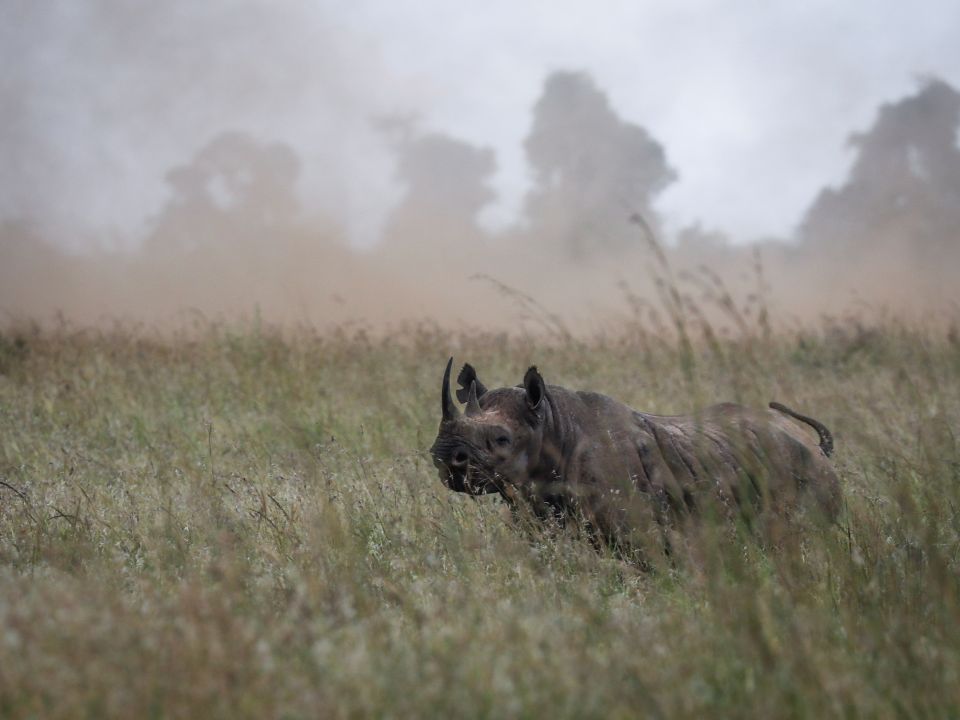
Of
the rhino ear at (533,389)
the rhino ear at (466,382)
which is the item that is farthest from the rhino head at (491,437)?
the rhino ear at (466,382)

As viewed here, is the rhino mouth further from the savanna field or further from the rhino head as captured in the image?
the savanna field

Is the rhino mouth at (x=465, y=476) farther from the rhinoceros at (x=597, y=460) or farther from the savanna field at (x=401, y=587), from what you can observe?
the savanna field at (x=401, y=587)

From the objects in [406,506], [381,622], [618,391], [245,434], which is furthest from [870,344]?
[381,622]

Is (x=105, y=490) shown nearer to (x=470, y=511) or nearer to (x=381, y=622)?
(x=470, y=511)

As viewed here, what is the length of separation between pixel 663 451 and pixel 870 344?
30.2 ft

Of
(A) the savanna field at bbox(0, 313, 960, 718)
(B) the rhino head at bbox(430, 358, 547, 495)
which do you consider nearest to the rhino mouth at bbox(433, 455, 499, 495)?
(B) the rhino head at bbox(430, 358, 547, 495)

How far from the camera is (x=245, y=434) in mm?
8664

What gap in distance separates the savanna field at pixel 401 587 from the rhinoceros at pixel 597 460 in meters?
0.24

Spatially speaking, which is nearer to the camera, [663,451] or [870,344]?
[663,451]

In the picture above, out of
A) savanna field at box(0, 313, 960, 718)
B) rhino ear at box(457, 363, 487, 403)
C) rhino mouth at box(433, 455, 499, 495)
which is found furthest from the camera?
rhino ear at box(457, 363, 487, 403)

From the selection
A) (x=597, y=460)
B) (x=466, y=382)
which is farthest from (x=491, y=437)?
(x=466, y=382)

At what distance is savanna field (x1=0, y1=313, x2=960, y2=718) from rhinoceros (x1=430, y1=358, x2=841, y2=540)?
0.77ft

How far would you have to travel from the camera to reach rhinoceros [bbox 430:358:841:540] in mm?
5016

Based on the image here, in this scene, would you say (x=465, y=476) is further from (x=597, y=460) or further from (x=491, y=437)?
(x=597, y=460)
